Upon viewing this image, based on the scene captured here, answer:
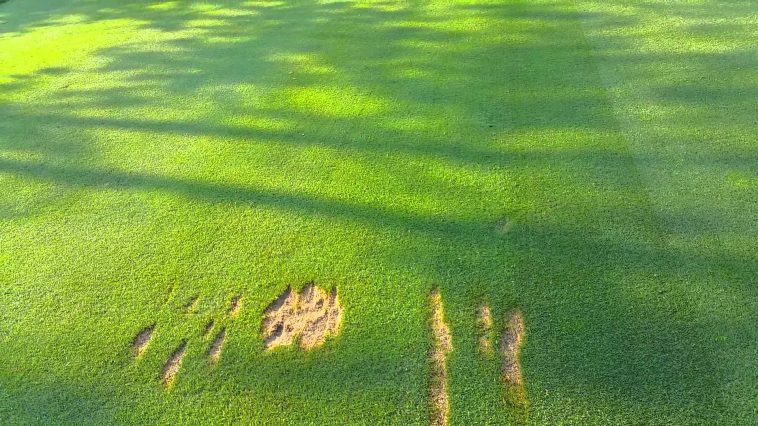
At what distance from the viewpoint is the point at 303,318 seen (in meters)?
2.63

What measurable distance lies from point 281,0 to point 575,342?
5.25 m

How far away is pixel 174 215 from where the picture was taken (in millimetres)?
3252

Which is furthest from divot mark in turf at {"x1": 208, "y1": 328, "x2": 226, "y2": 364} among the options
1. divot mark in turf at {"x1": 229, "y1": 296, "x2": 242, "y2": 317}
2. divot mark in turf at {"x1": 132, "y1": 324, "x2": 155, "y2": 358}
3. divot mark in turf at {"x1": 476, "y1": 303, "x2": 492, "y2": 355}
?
divot mark in turf at {"x1": 476, "y1": 303, "x2": 492, "y2": 355}

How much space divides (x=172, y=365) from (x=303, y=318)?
2.13ft

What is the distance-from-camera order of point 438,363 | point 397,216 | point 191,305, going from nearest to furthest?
point 438,363 → point 191,305 → point 397,216

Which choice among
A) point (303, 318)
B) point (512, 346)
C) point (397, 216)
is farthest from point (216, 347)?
point (512, 346)

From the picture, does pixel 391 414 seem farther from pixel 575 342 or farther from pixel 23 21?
pixel 23 21

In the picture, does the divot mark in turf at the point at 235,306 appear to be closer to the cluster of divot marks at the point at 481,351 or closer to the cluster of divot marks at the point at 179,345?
the cluster of divot marks at the point at 179,345

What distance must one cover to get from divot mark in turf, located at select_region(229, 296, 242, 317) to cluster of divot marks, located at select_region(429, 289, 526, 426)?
3.25ft

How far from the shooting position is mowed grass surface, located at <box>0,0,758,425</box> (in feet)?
7.63

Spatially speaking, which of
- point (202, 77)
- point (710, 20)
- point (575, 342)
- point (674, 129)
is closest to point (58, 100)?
point (202, 77)

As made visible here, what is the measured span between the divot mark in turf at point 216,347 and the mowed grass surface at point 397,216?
6 cm

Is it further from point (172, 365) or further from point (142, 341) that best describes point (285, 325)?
point (142, 341)

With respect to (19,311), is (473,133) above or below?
above
